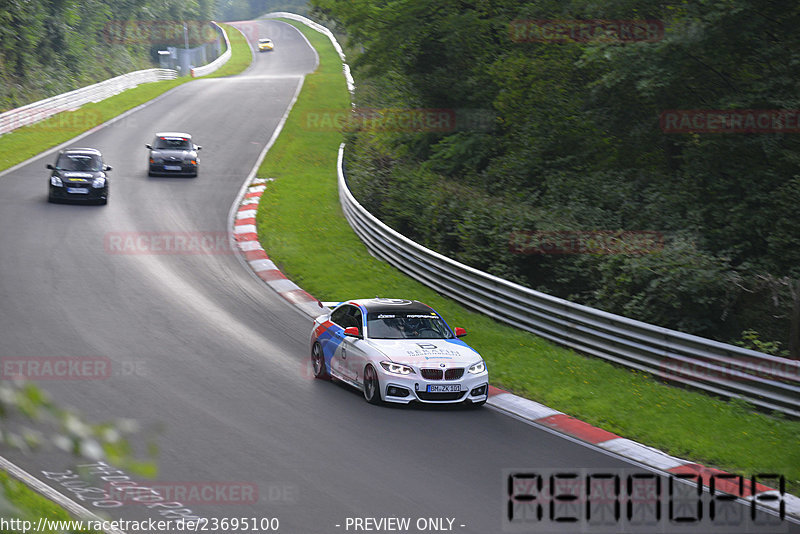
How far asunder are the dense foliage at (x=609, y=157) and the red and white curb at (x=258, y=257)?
3593mm

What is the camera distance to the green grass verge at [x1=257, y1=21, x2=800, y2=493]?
10906 millimetres

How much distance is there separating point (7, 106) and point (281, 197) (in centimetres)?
2204

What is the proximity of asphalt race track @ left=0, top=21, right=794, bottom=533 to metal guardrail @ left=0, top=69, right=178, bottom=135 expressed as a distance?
42.0 ft

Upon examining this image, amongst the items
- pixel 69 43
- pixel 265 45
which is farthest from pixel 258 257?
pixel 265 45

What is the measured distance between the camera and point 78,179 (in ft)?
90.8

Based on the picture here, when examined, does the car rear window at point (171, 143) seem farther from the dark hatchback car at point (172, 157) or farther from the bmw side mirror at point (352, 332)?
the bmw side mirror at point (352, 332)

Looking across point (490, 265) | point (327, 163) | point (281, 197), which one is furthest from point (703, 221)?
point (327, 163)

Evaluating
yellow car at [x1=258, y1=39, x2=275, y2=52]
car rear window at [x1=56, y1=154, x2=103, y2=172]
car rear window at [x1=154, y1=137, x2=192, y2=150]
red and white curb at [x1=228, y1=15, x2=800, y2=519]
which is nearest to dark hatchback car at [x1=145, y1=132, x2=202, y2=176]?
car rear window at [x1=154, y1=137, x2=192, y2=150]

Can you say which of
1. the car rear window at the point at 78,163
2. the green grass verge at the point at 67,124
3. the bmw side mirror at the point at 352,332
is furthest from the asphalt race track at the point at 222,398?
the green grass verge at the point at 67,124

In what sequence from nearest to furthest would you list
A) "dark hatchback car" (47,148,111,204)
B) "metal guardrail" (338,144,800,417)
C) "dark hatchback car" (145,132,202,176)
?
"metal guardrail" (338,144,800,417) < "dark hatchback car" (47,148,111,204) < "dark hatchback car" (145,132,202,176)

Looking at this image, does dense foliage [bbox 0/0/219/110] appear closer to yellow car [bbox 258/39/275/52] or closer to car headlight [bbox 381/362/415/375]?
yellow car [bbox 258/39/275/52]

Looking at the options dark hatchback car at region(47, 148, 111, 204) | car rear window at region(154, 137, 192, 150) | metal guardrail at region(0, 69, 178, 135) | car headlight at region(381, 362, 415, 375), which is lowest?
car headlight at region(381, 362, 415, 375)

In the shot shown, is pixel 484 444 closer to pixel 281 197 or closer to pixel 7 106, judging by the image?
pixel 281 197

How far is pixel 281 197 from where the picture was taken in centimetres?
3000
